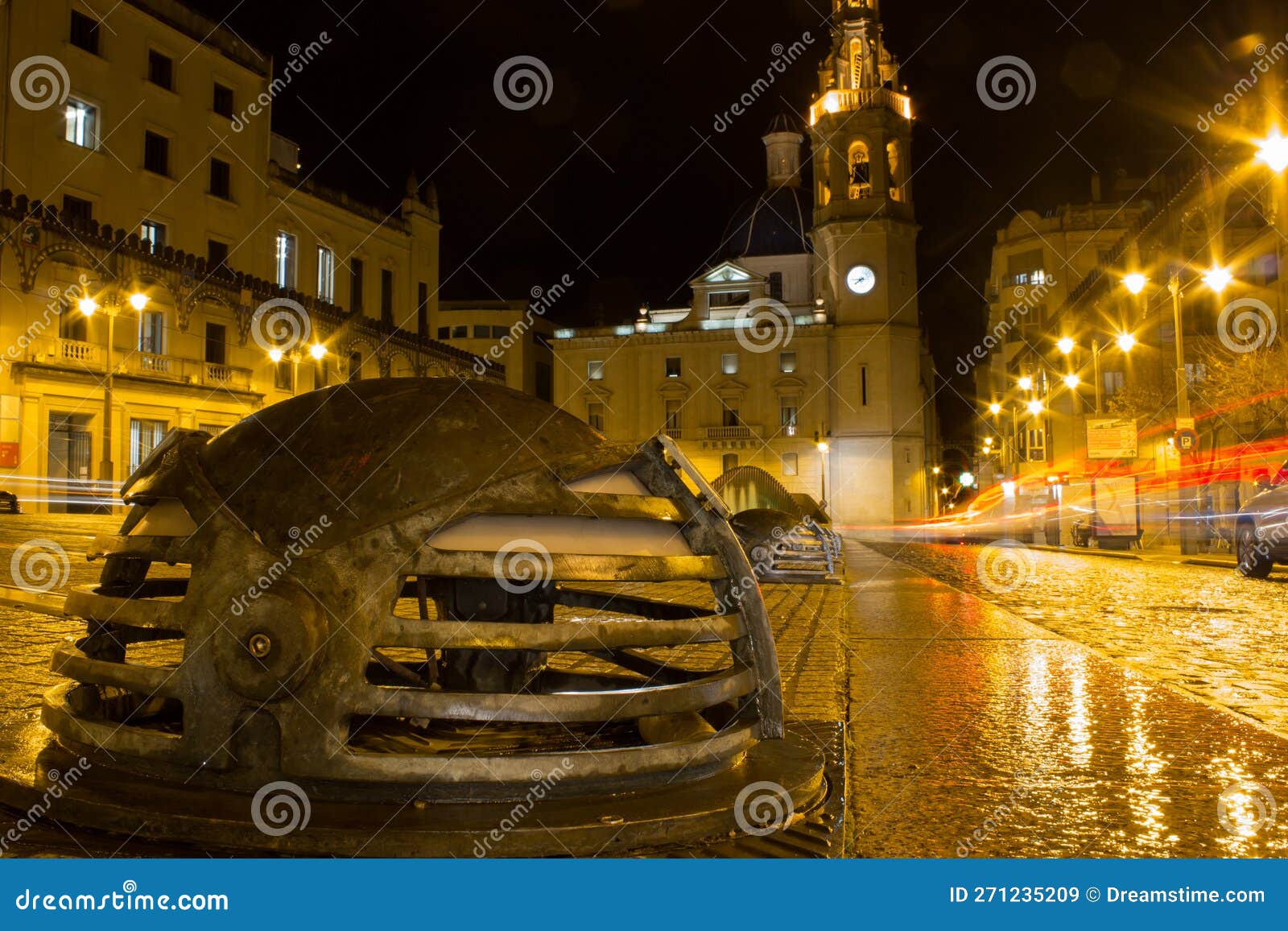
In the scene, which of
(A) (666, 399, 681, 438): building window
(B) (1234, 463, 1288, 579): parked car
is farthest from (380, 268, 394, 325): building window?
(B) (1234, 463, 1288, 579): parked car

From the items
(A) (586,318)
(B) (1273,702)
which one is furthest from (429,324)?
(B) (1273,702)

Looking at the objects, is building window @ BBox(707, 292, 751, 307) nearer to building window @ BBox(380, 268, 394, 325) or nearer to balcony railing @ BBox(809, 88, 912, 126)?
balcony railing @ BBox(809, 88, 912, 126)

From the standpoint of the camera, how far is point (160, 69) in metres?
32.6

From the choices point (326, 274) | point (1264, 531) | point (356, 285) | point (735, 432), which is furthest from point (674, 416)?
point (1264, 531)

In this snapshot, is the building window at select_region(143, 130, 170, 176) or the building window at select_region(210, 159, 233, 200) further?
the building window at select_region(210, 159, 233, 200)

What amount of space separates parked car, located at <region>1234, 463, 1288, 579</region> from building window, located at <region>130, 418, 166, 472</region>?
2624 centimetres

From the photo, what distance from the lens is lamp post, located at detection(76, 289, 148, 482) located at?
25125 mm

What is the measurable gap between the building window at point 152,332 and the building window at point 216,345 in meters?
1.71

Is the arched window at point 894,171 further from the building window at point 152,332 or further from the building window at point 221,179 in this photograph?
the building window at point 152,332

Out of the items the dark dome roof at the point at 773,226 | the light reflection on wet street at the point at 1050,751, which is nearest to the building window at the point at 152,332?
the light reflection on wet street at the point at 1050,751

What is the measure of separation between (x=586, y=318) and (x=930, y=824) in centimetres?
8558

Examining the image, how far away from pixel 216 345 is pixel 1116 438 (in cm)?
2801

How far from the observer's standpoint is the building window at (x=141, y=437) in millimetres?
28984

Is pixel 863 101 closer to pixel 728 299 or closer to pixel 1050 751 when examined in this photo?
pixel 728 299
